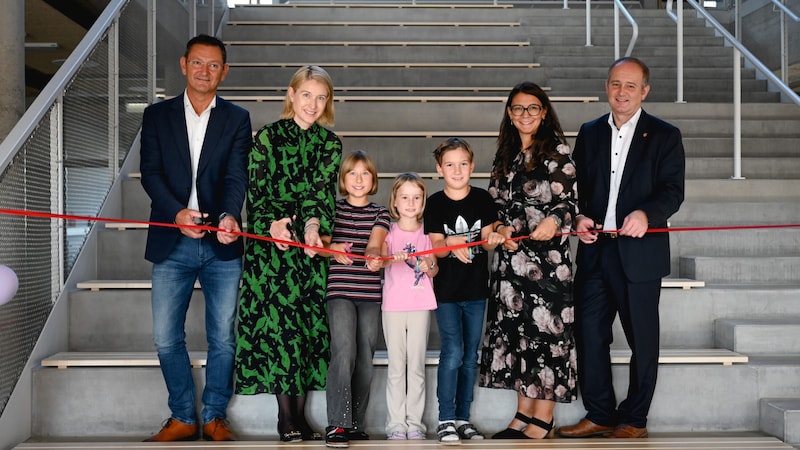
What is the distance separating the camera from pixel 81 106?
133 inches

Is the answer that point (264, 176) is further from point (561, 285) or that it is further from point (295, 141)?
point (561, 285)

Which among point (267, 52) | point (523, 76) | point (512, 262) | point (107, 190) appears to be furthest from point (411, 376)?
point (267, 52)

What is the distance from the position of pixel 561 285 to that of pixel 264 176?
1.08m

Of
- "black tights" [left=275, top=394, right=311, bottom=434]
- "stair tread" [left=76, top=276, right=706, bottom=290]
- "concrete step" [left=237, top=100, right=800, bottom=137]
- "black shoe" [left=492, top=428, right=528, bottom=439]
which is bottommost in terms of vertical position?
"black shoe" [left=492, top=428, right=528, bottom=439]

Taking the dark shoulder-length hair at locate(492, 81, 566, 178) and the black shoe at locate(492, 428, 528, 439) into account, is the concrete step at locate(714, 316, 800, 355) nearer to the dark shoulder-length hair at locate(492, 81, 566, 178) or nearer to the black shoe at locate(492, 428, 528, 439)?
the black shoe at locate(492, 428, 528, 439)

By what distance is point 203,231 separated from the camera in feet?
9.05

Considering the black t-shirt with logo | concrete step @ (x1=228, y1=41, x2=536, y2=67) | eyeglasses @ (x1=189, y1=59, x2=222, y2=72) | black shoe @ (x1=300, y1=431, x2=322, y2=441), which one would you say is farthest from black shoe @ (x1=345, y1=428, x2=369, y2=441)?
concrete step @ (x1=228, y1=41, x2=536, y2=67)

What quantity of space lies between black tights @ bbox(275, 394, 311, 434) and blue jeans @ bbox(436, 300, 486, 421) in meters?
0.47

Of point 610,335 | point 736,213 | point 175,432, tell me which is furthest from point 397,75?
point 175,432

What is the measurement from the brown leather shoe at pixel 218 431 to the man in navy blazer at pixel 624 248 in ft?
3.83

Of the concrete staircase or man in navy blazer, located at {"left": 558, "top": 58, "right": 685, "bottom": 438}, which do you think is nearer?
man in navy blazer, located at {"left": 558, "top": 58, "right": 685, "bottom": 438}

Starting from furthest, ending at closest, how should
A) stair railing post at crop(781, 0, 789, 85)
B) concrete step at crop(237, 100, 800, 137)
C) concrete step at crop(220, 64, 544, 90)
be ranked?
stair railing post at crop(781, 0, 789, 85) < concrete step at crop(220, 64, 544, 90) < concrete step at crop(237, 100, 800, 137)

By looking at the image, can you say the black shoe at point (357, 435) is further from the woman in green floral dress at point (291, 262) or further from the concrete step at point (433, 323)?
the concrete step at point (433, 323)

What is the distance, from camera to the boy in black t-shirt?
2818mm
